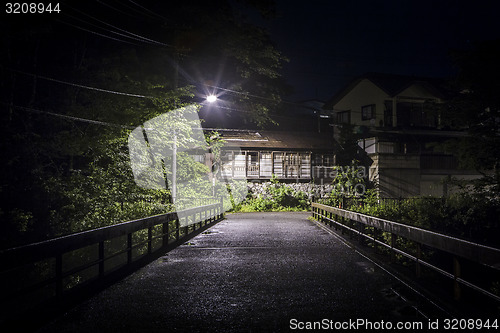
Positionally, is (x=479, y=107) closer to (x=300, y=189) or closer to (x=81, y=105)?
(x=81, y=105)

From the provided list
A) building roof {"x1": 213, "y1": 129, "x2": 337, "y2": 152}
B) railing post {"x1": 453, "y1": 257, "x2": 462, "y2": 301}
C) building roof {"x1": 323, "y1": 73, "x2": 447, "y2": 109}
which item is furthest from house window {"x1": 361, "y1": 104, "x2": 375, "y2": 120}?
railing post {"x1": 453, "y1": 257, "x2": 462, "y2": 301}

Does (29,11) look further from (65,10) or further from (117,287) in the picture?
(117,287)

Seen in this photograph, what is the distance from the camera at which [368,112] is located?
133 feet

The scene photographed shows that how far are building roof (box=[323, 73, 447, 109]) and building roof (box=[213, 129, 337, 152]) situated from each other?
20.3 ft

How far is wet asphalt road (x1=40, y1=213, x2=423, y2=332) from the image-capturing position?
4794 millimetres

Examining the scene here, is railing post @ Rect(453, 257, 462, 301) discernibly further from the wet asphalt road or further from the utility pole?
the utility pole

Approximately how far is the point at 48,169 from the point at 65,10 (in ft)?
24.6

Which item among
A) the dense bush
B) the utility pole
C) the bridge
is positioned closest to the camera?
the bridge

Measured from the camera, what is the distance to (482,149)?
679 inches

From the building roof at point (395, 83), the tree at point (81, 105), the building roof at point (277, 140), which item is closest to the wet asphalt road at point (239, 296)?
the tree at point (81, 105)

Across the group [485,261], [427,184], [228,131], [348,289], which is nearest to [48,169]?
[348,289]

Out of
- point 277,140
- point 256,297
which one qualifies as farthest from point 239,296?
point 277,140

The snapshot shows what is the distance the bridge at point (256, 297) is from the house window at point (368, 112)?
31.8 metres

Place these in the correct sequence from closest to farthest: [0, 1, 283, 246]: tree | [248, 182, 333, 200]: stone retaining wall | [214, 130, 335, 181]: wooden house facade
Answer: [0, 1, 283, 246]: tree
[248, 182, 333, 200]: stone retaining wall
[214, 130, 335, 181]: wooden house facade
